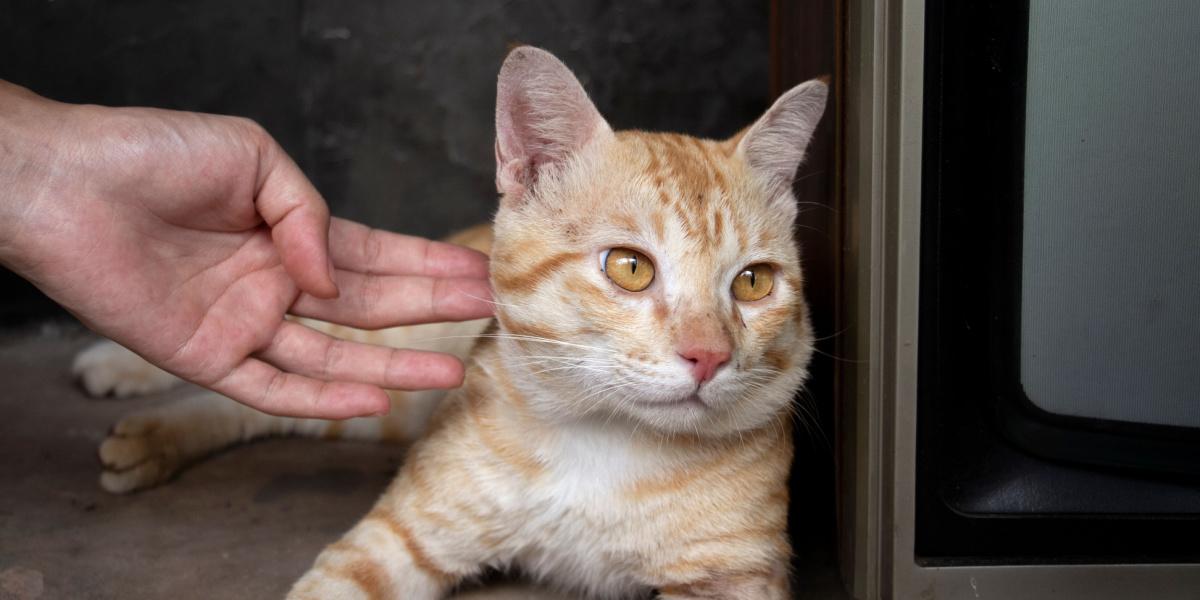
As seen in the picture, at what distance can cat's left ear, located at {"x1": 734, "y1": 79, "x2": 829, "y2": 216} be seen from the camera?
1.90 meters

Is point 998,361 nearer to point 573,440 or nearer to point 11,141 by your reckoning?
point 573,440

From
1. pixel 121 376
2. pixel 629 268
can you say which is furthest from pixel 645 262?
pixel 121 376

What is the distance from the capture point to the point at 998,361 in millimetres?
1794

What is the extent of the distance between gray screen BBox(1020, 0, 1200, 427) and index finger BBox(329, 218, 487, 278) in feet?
3.99

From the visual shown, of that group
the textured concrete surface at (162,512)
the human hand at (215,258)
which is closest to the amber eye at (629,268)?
the human hand at (215,258)

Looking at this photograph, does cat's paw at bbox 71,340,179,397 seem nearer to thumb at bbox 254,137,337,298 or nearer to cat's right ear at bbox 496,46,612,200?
thumb at bbox 254,137,337,298

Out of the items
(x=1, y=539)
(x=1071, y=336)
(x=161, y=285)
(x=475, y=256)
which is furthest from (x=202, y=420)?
(x=1071, y=336)

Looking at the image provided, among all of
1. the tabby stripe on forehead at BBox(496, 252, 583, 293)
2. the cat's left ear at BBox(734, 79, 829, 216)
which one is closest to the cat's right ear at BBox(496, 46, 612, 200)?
the tabby stripe on forehead at BBox(496, 252, 583, 293)

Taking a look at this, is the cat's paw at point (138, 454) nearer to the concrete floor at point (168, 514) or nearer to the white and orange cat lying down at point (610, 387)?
the concrete floor at point (168, 514)

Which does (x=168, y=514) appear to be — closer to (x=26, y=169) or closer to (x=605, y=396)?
(x=26, y=169)

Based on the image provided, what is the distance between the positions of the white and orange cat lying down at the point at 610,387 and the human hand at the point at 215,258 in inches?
10.6

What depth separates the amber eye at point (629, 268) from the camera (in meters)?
1.75

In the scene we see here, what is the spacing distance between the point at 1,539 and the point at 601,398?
1500mm

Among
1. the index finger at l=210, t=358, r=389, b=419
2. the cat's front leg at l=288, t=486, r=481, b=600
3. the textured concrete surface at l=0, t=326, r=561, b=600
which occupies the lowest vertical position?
the textured concrete surface at l=0, t=326, r=561, b=600
